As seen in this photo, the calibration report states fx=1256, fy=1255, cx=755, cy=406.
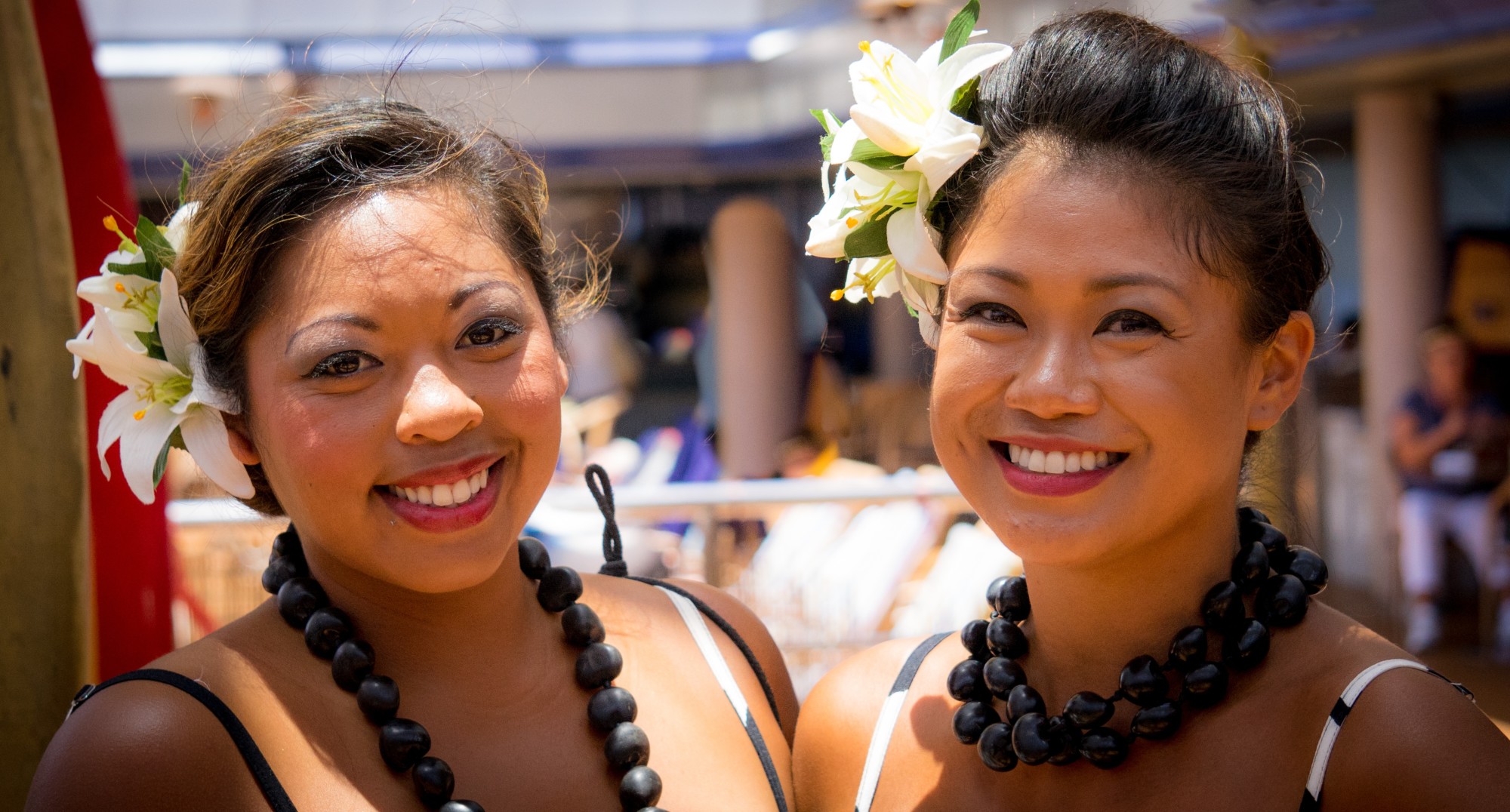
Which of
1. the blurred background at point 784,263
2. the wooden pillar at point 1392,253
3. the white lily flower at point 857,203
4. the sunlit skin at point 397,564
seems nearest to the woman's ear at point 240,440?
the sunlit skin at point 397,564

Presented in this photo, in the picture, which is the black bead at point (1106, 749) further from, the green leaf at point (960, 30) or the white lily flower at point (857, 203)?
the green leaf at point (960, 30)

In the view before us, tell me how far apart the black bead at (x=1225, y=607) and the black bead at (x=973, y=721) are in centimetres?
Answer: 34

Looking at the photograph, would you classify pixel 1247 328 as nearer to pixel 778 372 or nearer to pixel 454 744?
pixel 454 744

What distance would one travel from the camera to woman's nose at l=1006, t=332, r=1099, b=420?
5.23 ft

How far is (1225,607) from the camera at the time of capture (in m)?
1.72

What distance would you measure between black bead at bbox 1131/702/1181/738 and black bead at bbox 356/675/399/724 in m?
1.04

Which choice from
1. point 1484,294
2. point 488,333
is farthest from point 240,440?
point 1484,294

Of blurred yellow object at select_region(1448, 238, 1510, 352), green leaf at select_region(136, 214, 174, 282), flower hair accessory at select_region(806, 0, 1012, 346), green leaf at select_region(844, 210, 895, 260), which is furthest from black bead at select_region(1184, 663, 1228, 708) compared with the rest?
blurred yellow object at select_region(1448, 238, 1510, 352)

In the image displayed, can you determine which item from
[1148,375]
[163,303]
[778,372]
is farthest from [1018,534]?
[778,372]

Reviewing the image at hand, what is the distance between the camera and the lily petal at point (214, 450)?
70.6 inches

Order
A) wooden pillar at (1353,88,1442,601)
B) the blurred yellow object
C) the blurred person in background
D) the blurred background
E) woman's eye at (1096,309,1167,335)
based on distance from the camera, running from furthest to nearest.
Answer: the blurred yellow object
wooden pillar at (1353,88,1442,601)
the blurred person in background
the blurred background
woman's eye at (1096,309,1167,335)

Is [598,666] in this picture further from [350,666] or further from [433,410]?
[433,410]

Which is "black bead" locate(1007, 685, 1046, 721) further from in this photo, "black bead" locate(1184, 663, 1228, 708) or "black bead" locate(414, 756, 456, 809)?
"black bead" locate(414, 756, 456, 809)

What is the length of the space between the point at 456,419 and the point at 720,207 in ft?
30.3
